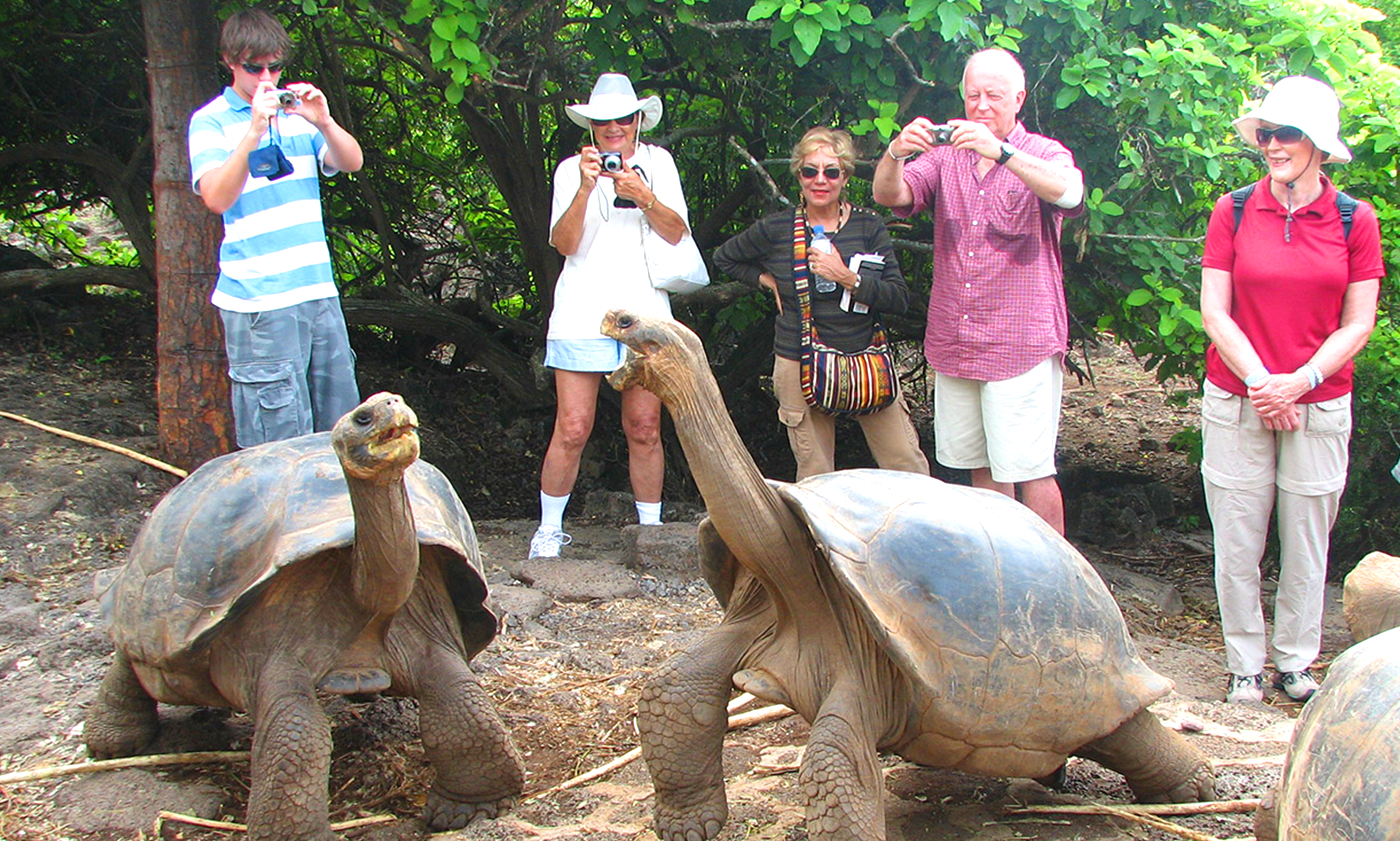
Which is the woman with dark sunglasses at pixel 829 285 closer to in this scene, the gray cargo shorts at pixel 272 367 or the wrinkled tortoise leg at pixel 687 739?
the gray cargo shorts at pixel 272 367

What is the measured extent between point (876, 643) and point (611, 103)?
2.60 meters

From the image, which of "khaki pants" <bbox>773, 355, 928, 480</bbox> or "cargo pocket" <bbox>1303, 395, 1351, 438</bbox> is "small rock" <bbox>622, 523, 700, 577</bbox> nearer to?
"khaki pants" <bbox>773, 355, 928, 480</bbox>

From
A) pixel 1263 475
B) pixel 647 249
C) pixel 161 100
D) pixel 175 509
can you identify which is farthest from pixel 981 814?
pixel 161 100

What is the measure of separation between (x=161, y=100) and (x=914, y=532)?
343 cm

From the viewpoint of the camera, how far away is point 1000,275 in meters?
4.00

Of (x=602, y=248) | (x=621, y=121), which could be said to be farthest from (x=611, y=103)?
(x=602, y=248)

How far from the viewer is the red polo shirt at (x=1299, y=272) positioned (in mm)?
3578

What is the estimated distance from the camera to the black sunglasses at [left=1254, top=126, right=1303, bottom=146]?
3.52 metres

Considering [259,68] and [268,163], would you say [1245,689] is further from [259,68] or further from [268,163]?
[259,68]

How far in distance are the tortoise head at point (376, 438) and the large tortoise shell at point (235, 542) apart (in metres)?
0.39

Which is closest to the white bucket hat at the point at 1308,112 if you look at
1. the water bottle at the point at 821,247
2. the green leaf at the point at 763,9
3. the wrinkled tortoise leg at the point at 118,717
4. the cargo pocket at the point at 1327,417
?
the cargo pocket at the point at 1327,417

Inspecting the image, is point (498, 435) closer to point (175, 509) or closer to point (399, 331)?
point (399, 331)

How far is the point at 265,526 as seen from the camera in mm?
2736

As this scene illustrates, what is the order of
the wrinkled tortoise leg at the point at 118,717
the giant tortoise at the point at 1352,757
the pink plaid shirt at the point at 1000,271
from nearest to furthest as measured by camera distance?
the giant tortoise at the point at 1352,757, the wrinkled tortoise leg at the point at 118,717, the pink plaid shirt at the point at 1000,271
